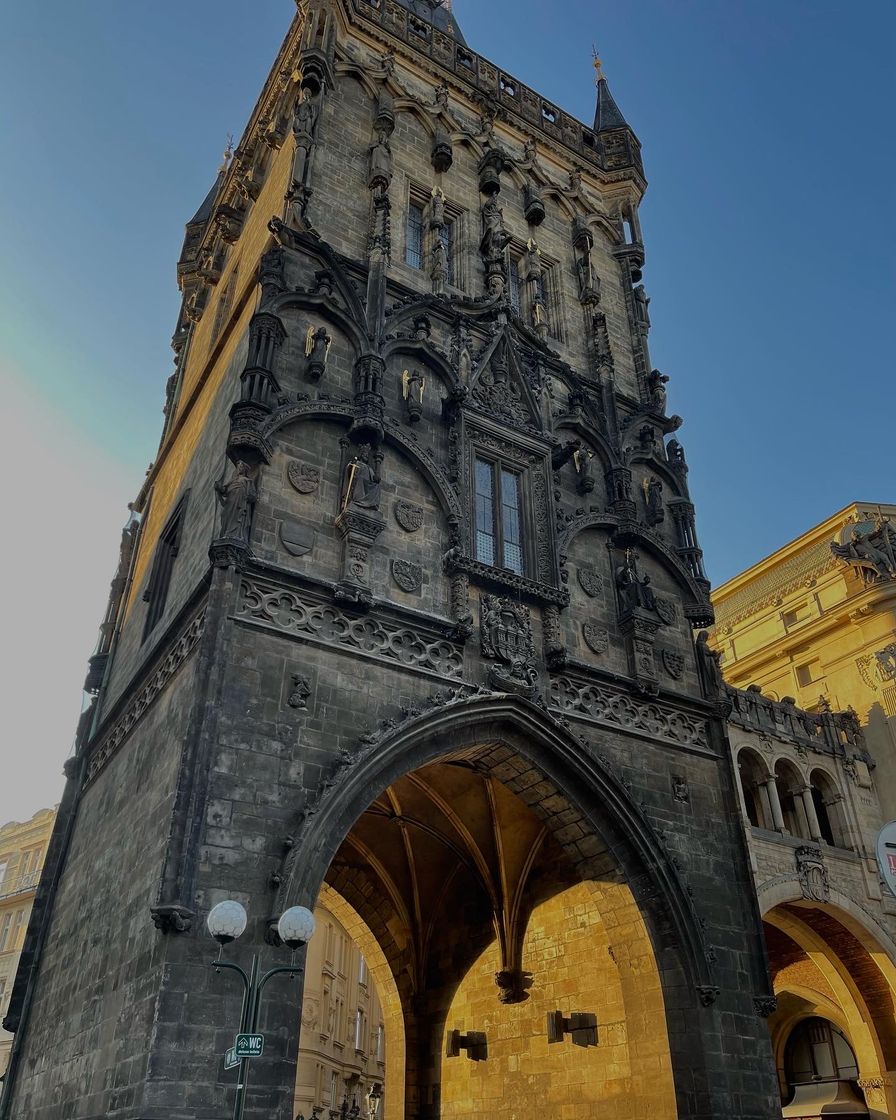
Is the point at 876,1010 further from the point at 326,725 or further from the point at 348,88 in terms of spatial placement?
the point at 348,88

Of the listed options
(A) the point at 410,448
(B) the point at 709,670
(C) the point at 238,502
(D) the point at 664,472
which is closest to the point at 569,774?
(B) the point at 709,670

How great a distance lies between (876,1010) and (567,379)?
623 inches

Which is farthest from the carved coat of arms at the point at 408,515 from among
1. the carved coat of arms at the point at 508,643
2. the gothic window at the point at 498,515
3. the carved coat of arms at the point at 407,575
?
the carved coat of arms at the point at 508,643

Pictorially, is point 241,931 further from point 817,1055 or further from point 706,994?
point 817,1055

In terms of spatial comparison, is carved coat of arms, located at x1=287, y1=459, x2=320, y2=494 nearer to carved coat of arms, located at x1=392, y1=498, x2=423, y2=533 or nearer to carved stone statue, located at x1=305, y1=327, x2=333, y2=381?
carved coat of arms, located at x1=392, y1=498, x2=423, y2=533

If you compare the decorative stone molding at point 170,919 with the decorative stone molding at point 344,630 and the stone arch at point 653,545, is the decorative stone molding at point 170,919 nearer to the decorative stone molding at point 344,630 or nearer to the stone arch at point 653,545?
the decorative stone molding at point 344,630

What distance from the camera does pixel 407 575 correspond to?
14766mm

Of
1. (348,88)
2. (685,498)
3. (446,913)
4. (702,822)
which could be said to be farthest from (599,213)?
(446,913)

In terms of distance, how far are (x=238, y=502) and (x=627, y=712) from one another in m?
7.43

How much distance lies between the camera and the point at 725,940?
1470cm

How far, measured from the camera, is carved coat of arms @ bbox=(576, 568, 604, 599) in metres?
17.2

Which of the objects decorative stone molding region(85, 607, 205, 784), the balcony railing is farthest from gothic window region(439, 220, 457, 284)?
the balcony railing

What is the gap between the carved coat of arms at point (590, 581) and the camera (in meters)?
17.2

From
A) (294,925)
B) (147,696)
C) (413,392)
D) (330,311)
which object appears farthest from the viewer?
(413,392)
